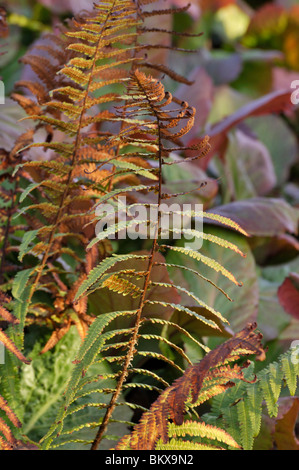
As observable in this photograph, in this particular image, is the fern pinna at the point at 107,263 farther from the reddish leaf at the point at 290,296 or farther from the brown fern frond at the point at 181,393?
the reddish leaf at the point at 290,296

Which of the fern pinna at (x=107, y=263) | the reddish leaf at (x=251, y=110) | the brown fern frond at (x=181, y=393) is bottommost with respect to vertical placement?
the brown fern frond at (x=181, y=393)

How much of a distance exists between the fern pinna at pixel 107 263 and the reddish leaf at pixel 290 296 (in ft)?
0.57

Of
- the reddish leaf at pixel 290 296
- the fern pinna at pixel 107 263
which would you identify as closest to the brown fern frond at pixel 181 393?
the fern pinna at pixel 107 263

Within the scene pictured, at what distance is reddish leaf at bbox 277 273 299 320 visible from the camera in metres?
0.78

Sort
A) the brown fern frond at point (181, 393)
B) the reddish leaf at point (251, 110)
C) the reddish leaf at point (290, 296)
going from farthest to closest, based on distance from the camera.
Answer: the reddish leaf at point (251, 110) → the reddish leaf at point (290, 296) → the brown fern frond at point (181, 393)

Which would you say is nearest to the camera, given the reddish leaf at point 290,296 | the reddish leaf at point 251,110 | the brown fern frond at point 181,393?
the brown fern frond at point 181,393

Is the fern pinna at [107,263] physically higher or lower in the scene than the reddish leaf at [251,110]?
lower

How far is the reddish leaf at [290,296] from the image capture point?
2.57ft

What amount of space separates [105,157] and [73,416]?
0.30 metres

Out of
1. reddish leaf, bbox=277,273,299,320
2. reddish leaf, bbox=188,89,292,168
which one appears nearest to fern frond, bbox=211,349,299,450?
reddish leaf, bbox=277,273,299,320

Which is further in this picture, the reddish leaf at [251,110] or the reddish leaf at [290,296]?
the reddish leaf at [251,110]

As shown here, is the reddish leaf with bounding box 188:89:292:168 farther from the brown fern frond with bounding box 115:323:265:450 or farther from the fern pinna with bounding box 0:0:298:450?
the brown fern frond with bounding box 115:323:265:450

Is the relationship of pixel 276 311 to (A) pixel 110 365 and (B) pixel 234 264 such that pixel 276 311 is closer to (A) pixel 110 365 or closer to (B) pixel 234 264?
(B) pixel 234 264

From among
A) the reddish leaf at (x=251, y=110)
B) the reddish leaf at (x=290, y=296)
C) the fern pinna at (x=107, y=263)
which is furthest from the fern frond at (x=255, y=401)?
the reddish leaf at (x=251, y=110)
